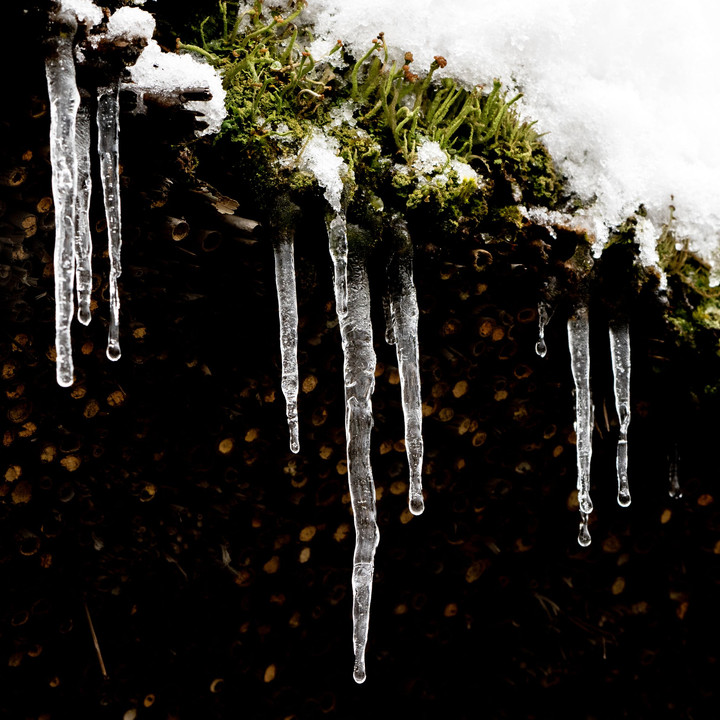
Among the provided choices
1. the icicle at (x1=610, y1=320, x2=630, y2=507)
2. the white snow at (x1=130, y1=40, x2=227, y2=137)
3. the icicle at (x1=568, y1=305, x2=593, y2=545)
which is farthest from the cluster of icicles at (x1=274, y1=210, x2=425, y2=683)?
the icicle at (x1=610, y1=320, x2=630, y2=507)

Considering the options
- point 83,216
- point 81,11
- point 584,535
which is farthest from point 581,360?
point 81,11

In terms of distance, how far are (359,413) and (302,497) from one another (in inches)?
21.7

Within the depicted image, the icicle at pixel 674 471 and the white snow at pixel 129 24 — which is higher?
the white snow at pixel 129 24

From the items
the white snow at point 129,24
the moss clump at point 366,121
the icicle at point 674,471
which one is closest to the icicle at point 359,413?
the moss clump at point 366,121

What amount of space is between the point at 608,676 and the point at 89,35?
3.23 metres

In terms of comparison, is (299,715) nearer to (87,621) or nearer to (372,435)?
(87,621)

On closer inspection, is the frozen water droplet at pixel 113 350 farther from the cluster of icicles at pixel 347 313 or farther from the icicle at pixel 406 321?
the icicle at pixel 406 321

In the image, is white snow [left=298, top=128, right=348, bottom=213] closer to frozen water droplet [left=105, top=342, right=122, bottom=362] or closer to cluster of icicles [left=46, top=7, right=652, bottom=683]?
cluster of icicles [left=46, top=7, right=652, bottom=683]

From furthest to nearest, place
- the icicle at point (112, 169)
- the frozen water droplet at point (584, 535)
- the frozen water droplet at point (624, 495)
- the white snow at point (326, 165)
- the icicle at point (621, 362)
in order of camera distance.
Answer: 1. the frozen water droplet at point (584, 535)
2. the frozen water droplet at point (624, 495)
3. the icicle at point (621, 362)
4. the white snow at point (326, 165)
5. the icicle at point (112, 169)

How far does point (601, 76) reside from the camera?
8.30 ft

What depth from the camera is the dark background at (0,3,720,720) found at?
1875 mm

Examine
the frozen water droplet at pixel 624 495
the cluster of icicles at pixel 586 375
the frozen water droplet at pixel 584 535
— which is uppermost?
the cluster of icicles at pixel 586 375

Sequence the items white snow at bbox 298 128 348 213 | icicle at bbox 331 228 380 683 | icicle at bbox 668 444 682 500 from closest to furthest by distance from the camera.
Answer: white snow at bbox 298 128 348 213 < icicle at bbox 331 228 380 683 < icicle at bbox 668 444 682 500

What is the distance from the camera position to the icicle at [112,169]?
154 centimetres
